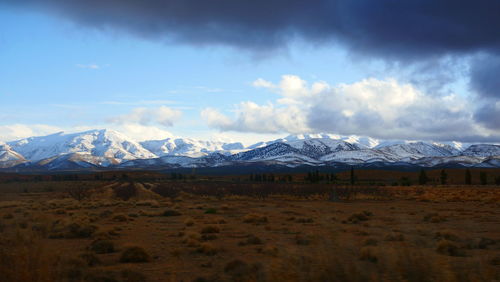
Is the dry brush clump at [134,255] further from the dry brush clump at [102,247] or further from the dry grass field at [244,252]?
the dry brush clump at [102,247]

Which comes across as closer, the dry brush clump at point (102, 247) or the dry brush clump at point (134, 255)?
the dry brush clump at point (134, 255)

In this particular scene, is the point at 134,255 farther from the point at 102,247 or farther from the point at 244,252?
the point at 244,252

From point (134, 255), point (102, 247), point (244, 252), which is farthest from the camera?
point (244, 252)

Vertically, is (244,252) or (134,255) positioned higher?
(134,255)

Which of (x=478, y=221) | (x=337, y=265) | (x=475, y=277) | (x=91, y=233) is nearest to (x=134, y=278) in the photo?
(x=337, y=265)

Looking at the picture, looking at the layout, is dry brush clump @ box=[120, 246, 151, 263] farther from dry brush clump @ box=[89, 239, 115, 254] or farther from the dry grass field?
dry brush clump @ box=[89, 239, 115, 254]

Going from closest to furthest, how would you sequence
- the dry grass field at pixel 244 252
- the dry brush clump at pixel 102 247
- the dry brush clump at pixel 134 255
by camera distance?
the dry grass field at pixel 244 252 < the dry brush clump at pixel 134 255 < the dry brush clump at pixel 102 247

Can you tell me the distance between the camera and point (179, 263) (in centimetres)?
1692

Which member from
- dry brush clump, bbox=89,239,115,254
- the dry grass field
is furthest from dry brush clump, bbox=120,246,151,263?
dry brush clump, bbox=89,239,115,254

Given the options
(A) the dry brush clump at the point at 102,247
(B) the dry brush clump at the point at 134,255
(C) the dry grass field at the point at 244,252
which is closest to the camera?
(C) the dry grass field at the point at 244,252

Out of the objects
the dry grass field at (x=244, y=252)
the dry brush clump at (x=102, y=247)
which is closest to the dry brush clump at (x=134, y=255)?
the dry grass field at (x=244, y=252)

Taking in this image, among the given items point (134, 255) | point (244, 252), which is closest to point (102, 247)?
point (134, 255)

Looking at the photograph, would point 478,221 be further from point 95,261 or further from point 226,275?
point 95,261

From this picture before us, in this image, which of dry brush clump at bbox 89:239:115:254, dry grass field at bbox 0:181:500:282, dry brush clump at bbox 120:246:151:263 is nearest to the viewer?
dry grass field at bbox 0:181:500:282
